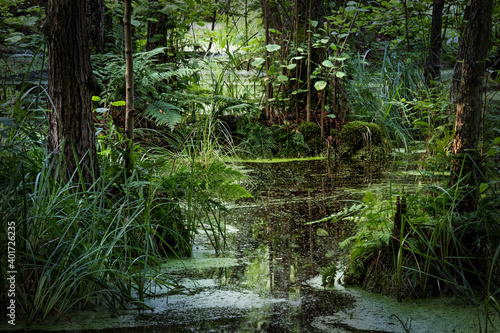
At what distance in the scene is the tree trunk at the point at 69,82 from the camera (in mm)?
2564

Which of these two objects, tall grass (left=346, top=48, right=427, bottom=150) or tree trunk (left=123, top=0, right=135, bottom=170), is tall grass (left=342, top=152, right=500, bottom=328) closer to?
tree trunk (left=123, top=0, right=135, bottom=170)

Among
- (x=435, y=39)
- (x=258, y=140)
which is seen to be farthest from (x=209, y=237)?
(x=435, y=39)

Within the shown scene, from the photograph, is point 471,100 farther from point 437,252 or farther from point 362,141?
point 362,141

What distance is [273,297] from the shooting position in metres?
2.22

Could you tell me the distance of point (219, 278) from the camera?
248cm

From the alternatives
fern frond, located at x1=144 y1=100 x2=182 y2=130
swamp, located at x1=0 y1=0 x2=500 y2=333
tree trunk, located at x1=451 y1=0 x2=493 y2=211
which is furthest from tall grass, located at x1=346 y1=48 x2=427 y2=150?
tree trunk, located at x1=451 y1=0 x2=493 y2=211

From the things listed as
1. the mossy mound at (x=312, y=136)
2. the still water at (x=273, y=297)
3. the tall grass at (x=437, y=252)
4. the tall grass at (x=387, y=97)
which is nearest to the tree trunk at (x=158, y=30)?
the mossy mound at (x=312, y=136)

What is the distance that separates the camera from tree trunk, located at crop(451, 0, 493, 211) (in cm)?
242

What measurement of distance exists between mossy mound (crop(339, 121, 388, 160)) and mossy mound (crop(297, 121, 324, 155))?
12.1 inches

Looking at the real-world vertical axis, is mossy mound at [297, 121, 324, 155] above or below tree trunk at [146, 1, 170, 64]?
below

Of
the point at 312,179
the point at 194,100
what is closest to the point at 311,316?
the point at 312,179

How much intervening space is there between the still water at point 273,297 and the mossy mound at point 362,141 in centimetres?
231

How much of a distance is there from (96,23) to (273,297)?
184 inches

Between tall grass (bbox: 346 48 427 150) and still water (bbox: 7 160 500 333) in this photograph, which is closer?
still water (bbox: 7 160 500 333)
